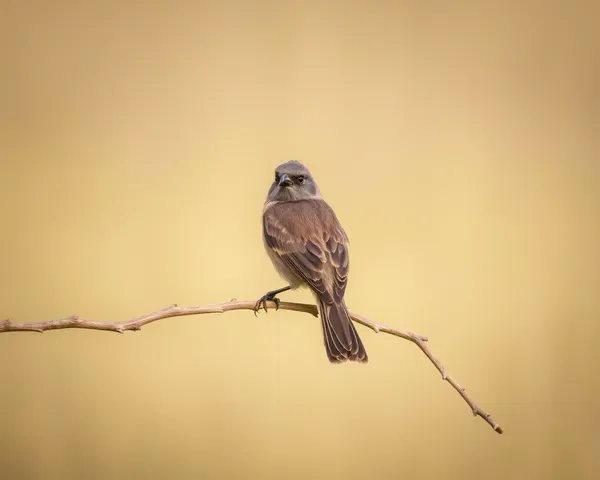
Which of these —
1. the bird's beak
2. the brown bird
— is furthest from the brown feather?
the bird's beak

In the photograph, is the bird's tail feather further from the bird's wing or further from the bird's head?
the bird's head

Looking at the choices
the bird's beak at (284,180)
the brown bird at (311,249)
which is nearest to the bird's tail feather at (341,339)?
the brown bird at (311,249)

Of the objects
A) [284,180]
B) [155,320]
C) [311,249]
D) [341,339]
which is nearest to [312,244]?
[311,249]

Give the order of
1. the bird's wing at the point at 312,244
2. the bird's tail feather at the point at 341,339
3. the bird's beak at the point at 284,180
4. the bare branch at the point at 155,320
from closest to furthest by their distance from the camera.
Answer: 1. the bare branch at the point at 155,320
2. the bird's tail feather at the point at 341,339
3. the bird's wing at the point at 312,244
4. the bird's beak at the point at 284,180

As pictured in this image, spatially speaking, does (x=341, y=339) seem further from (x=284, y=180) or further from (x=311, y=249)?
(x=284, y=180)

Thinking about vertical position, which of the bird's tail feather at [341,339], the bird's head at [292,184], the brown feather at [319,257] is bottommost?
A: the bird's tail feather at [341,339]

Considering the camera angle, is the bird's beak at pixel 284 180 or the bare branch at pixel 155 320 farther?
the bird's beak at pixel 284 180

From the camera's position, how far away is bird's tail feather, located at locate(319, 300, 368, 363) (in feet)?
8.20

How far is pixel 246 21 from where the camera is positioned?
3789 mm

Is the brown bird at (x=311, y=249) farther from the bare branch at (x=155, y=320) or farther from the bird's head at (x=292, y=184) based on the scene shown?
the bare branch at (x=155, y=320)

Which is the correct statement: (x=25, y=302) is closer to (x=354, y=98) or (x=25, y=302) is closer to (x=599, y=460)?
(x=354, y=98)

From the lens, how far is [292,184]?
307 cm

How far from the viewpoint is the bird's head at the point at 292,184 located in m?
3.03

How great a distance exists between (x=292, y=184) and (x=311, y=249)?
377 millimetres
